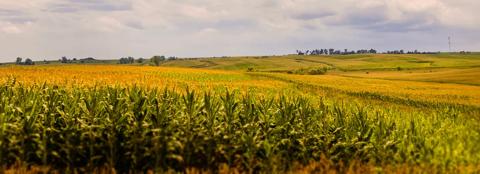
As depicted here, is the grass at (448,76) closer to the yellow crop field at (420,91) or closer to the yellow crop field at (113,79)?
the yellow crop field at (420,91)

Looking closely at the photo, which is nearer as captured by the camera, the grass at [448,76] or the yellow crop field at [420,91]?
the yellow crop field at [420,91]

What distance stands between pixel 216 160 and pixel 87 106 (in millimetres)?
3048

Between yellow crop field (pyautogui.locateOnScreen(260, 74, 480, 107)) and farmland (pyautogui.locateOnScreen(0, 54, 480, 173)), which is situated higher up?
farmland (pyautogui.locateOnScreen(0, 54, 480, 173))

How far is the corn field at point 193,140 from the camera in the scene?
8852mm

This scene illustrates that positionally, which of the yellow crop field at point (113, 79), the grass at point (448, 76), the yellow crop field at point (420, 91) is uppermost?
the yellow crop field at point (113, 79)

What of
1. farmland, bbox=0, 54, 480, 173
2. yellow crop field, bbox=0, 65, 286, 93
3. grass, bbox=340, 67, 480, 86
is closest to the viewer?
farmland, bbox=0, 54, 480, 173

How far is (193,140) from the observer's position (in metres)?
9.21

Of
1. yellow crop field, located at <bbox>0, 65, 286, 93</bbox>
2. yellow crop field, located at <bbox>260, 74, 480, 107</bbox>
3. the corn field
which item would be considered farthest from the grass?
the corn field

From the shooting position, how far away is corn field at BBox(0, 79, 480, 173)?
885 centimetres

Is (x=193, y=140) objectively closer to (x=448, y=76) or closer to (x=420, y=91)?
(x=420, y=91)

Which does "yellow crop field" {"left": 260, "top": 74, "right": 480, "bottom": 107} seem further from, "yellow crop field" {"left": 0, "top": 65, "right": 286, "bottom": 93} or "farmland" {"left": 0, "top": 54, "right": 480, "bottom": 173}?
"farmland" {"left": 0, "top": 54, "right": 480, "bottom": 173}

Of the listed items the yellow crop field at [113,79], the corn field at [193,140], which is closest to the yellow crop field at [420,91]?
the yellow crop field at [113,79]

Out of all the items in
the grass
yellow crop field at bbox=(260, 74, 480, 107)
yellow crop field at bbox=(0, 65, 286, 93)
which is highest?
yellow crop field at bbox=(0, 65, 286, 93)

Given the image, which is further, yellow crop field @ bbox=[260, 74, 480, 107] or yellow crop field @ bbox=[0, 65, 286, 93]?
yellow crop field @ bbox=[260, 74, 480, 107]
